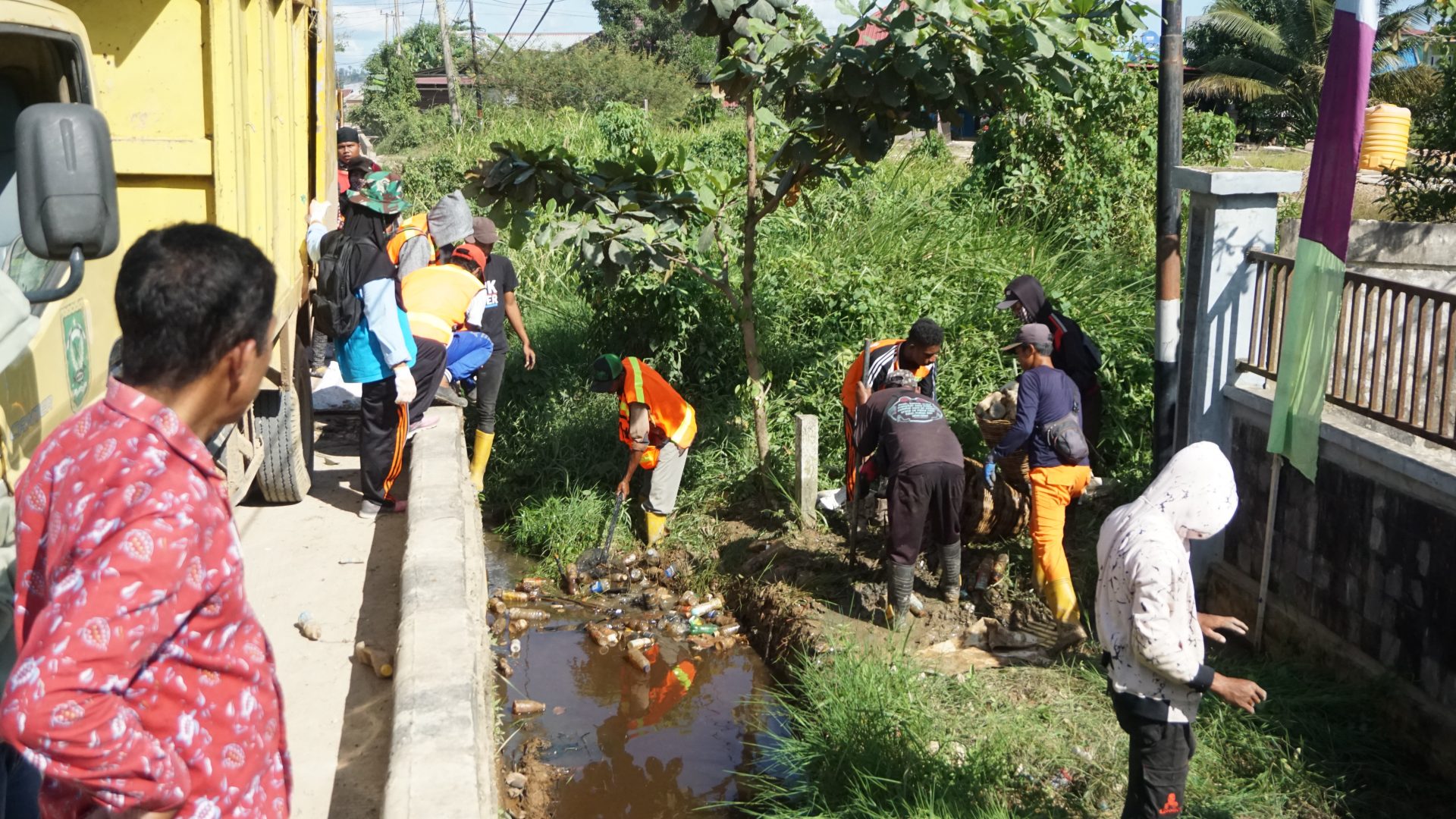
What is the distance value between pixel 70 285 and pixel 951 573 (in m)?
4.63

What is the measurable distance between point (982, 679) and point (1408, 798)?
1.73 m

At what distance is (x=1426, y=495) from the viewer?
15.3 feet

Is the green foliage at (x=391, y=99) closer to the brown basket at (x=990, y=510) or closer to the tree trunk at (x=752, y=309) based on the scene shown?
the tree trunk at (x=752, y=309)

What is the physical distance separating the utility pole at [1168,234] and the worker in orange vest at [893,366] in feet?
3.67

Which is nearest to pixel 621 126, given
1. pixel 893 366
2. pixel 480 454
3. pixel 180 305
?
pixel 480 454

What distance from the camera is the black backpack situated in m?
5.50

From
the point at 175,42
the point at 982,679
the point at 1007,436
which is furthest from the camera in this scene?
the point at 1007,436

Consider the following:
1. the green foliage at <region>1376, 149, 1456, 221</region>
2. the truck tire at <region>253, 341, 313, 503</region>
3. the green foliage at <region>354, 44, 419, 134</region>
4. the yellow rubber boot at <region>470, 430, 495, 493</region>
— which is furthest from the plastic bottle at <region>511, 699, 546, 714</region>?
the green foliage at <region>354, 44, 419, 134</region>

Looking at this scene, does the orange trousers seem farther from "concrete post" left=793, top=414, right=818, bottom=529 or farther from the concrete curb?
the concrete curb

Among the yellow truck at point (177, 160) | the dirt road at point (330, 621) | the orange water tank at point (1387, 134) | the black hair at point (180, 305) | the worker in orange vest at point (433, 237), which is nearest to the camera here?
the black hair at point (180, 305)

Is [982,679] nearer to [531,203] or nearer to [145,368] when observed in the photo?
[531,203]

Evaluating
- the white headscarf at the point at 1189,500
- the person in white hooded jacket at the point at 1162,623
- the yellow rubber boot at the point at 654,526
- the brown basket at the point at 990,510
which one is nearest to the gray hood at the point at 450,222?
the yellow rubber boot at the point at 654,526

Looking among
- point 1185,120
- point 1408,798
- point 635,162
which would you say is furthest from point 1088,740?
point 1185,120

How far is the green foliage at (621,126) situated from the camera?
16641 millimetres
